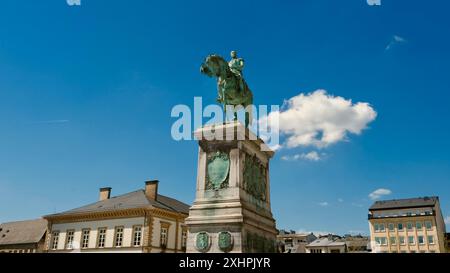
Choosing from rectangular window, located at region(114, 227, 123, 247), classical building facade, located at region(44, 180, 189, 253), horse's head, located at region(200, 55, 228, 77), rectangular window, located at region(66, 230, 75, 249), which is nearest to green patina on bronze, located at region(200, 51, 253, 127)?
horse's head, located at region(200, 55, 228, 77)

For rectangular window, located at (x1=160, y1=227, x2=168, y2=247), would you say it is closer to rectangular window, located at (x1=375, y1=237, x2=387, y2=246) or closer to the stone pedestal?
the stone pedestal

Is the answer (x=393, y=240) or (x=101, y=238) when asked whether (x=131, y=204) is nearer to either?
(x=101, y=238)

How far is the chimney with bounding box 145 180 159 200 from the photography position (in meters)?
47.9

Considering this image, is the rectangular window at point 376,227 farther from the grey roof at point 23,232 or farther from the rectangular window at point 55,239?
the grey roof at point 23,232

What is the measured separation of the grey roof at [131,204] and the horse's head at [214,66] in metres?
30.9

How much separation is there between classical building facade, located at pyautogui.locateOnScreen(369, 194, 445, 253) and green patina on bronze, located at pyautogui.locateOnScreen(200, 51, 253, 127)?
60.9 metres

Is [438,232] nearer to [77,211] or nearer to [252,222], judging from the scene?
[77,211]

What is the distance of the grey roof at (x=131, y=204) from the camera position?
45.2m

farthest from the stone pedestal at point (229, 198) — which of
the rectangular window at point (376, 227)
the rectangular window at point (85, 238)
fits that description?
the rectangular window at point (376, 227)

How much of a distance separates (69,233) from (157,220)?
39.4 feet

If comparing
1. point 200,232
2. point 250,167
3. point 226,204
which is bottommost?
point 200,232

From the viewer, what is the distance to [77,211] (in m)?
48.7
